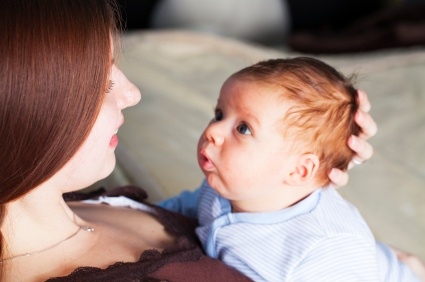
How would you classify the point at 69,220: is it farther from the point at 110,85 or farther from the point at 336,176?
the point at 336,176

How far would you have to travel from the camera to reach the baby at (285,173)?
1.04 m

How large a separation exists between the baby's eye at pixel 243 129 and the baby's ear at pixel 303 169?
9cm

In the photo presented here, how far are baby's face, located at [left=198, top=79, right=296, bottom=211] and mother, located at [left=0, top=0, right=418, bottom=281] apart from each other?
0.35ft

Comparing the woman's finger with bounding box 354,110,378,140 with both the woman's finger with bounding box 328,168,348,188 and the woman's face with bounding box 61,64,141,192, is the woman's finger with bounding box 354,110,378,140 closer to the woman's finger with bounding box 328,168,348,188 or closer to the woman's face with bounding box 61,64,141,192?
the woman's finger with bounding box 328,168,348,188

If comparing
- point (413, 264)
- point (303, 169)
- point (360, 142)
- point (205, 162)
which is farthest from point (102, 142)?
point (413, 264)

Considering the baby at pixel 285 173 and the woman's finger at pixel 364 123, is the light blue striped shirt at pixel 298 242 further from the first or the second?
the woman's finger at pixel 364 123

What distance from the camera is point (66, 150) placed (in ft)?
2.91

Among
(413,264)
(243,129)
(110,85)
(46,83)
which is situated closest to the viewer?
(46,83)

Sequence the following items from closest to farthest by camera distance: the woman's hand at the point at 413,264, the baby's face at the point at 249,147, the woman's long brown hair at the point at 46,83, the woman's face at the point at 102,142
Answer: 1. the woman's long brown hair at the point at 46,83
2. the woman's face at the point at 102,142
3. the baby's face at the point at 249,147
4. the woman's hand at the point at 413,264

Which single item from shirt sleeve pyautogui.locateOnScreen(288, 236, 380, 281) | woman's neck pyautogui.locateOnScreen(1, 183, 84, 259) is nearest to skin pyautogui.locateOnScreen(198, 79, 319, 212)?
shirt sleeve pyautogui.locateOnScreen(288, 236, 380, 281)

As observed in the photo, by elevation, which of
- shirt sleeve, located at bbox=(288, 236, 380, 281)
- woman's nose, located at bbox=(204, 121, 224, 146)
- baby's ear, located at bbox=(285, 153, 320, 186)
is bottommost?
shirt sleeve, located at bbox=(288, 236, 380, 281)

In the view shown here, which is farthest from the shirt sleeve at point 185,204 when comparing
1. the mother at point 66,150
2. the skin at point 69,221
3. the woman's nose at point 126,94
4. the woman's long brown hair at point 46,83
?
the woman's long brown hair at point 46,83

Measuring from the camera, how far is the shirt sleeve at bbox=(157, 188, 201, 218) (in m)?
1.33

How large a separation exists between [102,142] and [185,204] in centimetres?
42
